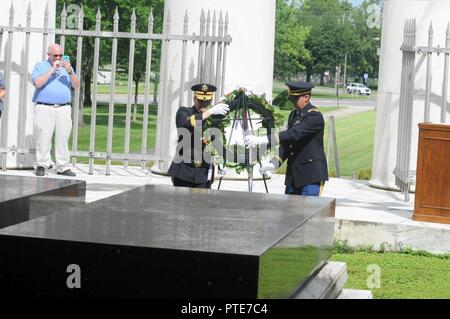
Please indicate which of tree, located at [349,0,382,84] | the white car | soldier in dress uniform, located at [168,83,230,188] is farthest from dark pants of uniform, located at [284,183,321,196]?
the white car

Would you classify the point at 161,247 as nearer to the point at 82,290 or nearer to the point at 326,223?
the point at 82,290

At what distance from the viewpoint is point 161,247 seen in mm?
5199

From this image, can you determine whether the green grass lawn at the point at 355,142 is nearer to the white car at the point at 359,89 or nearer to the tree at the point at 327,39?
the tree at the point at 327,39

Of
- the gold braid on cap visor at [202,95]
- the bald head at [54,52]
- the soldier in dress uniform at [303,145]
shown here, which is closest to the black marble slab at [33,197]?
the gold braid on cap visor at [202,95]

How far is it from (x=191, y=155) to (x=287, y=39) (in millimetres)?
59718

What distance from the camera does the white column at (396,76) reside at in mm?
14508

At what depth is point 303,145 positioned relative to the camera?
9.99 meters

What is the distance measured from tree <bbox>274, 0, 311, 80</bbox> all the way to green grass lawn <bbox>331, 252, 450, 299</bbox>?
53895 mm

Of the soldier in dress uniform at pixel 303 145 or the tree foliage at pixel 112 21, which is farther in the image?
the tree foliage at pixel 112 21

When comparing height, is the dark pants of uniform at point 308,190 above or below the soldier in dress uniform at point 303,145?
below

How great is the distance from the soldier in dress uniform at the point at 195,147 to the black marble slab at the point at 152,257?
3613 mm

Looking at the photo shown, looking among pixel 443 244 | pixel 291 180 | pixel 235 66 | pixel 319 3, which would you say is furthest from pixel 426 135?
pixel 319 3

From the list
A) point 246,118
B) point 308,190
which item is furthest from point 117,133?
point 308,190

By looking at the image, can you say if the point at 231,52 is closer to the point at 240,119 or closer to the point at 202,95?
the point at 240,119
